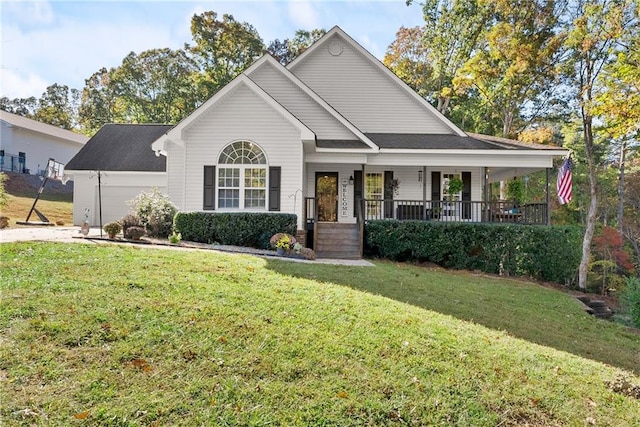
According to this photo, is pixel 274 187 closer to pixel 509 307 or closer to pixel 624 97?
pixel 509 307

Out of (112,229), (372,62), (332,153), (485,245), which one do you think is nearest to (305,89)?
(332,153)

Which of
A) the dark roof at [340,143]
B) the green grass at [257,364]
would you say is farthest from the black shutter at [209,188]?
the green grass at [257,364]

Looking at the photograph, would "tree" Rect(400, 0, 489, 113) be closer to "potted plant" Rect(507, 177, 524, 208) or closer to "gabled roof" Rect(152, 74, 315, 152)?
"potted plant" Rect(507, 177, 524, 208)

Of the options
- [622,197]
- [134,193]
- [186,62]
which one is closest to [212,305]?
[134,193]

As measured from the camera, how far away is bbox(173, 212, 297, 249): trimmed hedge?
1268 centimetres

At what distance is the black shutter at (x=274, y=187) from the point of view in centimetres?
1332

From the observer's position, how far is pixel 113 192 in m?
20.4

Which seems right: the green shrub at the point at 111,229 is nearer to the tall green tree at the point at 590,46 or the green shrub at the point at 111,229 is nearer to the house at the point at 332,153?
the house at the point at 332,153

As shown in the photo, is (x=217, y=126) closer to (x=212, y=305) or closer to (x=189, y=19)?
(x=212, y=305)

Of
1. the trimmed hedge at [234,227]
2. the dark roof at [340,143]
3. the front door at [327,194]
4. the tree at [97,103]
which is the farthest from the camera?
the tree at [97,103]

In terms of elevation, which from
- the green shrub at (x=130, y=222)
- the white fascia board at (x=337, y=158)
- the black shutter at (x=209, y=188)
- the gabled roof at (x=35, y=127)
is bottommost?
the green shrub at (x=130, y=222)

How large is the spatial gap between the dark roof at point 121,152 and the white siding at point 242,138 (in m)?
7.86

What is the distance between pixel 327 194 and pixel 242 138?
482cm

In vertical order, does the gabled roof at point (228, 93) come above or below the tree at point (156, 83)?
below
